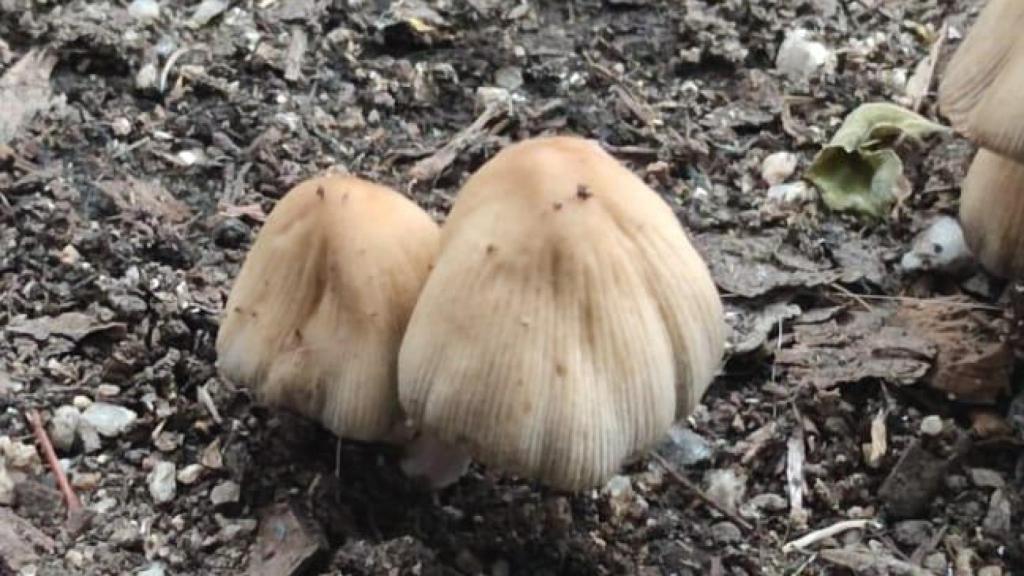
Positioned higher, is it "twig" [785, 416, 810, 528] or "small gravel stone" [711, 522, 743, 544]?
"twig" [785, 416, 810, 528]

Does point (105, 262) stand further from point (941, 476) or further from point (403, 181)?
point (941, 476)

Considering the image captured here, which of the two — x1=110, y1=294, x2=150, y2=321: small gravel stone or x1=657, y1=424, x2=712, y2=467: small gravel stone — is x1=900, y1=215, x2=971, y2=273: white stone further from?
x1=110, y1=294, x2=150, y2=321: small gravel stone

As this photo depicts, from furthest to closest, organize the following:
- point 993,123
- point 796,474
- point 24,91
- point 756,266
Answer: point 24,91 → point 756,266 → point 796,474 → point 993,123

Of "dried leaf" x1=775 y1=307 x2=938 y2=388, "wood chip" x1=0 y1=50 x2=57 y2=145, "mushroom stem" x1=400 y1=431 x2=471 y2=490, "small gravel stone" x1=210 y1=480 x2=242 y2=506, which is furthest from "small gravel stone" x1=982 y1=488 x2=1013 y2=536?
"wood chip" x1=0 y1=50 x2=57 y2=145

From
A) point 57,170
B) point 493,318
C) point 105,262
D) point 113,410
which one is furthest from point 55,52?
point 493,318

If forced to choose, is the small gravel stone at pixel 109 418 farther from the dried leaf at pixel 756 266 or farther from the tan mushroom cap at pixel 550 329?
the dried leaf at pixel 756 266

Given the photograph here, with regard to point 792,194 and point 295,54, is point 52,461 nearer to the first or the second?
point 295,54

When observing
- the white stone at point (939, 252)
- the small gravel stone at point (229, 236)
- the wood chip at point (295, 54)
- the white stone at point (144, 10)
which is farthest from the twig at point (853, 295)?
the white stone at point (144, 10)

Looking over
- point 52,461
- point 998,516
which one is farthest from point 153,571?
point 998,516
